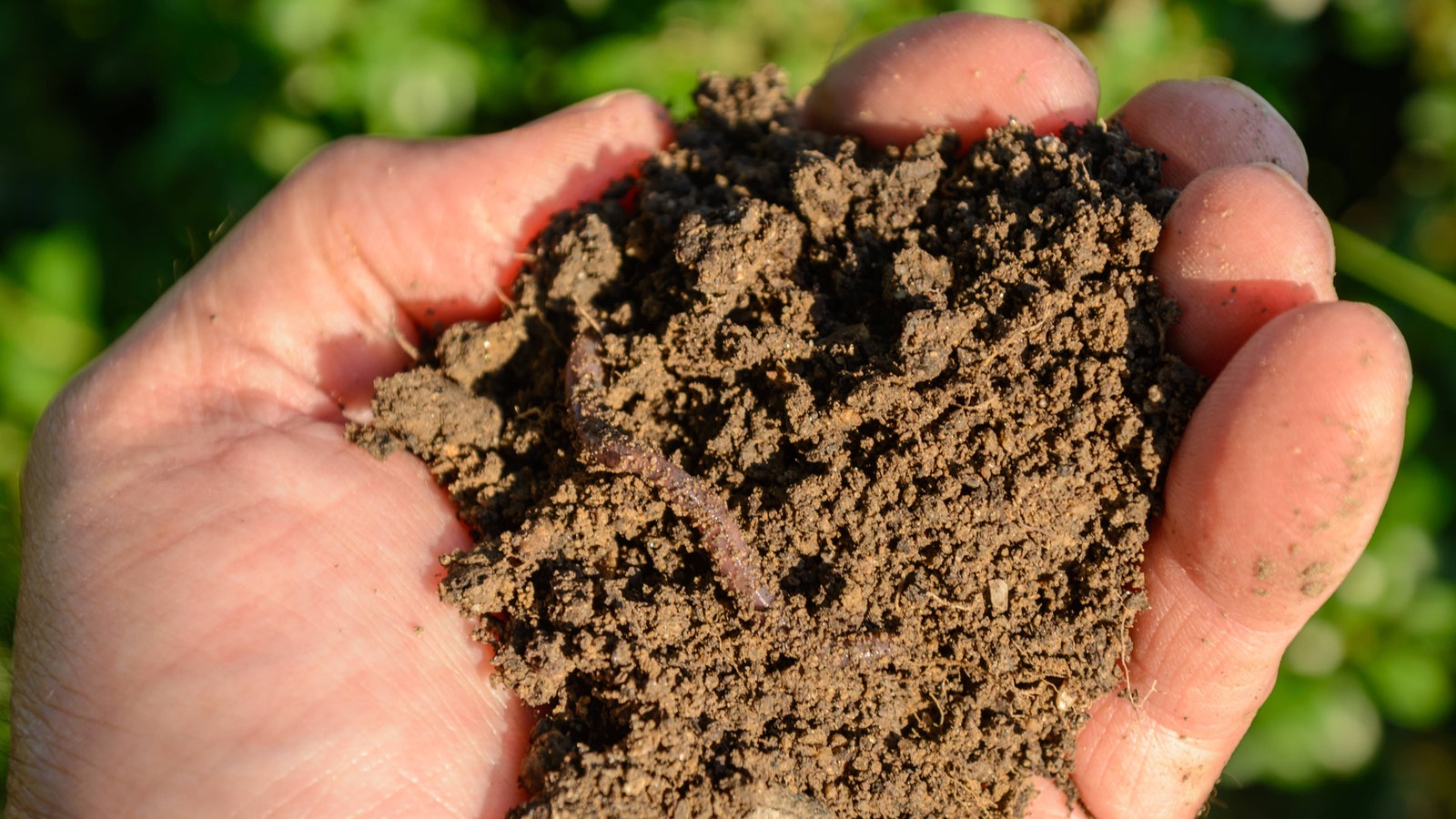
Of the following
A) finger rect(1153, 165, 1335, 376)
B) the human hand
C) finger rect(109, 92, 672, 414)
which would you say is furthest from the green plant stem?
finger rect(109, 92, 672, 414)

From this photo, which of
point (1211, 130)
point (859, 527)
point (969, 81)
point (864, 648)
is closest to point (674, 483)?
point (859, 527)

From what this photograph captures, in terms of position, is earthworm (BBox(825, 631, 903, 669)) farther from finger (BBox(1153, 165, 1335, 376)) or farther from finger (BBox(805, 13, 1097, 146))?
finger (BBox(805, 13, 1097, 146))

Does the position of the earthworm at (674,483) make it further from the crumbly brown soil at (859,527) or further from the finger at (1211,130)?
the finger at (1211,130)

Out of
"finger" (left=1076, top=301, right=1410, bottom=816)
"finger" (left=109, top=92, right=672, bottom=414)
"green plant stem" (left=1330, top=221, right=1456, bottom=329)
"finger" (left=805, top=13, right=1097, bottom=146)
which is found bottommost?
"green plant stem" (left=1330, top=221, right=1456, bottom=329)

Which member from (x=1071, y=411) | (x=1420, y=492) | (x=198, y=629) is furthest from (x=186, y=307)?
(x=1420, y=492)

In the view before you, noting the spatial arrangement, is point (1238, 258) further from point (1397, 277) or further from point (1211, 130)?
point (1397, 277)

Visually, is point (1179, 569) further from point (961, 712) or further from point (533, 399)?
point (533, 399)

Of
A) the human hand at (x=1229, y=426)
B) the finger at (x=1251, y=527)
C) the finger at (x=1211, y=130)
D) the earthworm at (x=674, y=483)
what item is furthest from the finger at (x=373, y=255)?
the finger at (x=1251, y=527)
